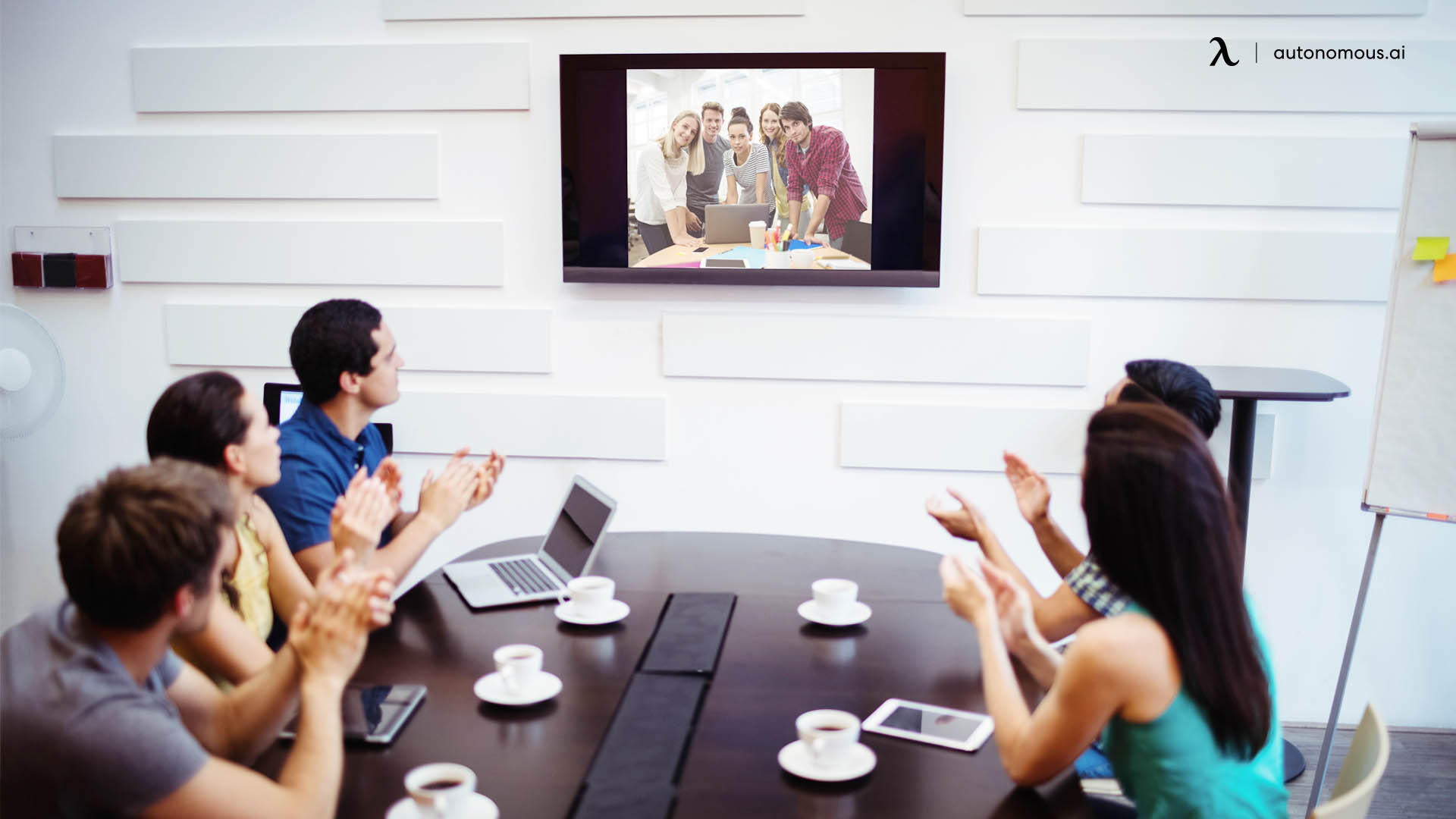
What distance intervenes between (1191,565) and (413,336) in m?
2.80

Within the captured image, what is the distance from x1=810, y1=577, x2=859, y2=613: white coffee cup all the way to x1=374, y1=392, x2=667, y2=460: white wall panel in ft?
5.16

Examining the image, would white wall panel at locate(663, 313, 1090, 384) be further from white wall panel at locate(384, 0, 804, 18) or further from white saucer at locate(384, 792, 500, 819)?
white saucer at locate(384, 792, 500, 819)

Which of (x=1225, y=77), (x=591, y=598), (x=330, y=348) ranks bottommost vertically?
(x=591, y=598)

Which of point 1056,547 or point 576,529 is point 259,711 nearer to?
point 576,529

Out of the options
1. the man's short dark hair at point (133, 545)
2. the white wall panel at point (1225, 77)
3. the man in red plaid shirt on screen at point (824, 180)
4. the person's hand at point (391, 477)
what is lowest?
the person's hand at point (391, 477)

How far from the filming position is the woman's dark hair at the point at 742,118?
11.4 ft

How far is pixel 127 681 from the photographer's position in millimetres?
1303

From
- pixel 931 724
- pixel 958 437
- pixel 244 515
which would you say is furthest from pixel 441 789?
pixel 958 437

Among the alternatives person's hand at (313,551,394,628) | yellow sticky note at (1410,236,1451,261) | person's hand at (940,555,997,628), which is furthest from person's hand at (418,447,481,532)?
yellow sticky note at (1410,236,1451,261)

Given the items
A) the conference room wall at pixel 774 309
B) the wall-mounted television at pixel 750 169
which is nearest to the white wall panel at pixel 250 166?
the conference room wall at pixel 774 309

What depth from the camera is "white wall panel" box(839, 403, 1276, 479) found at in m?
3.49

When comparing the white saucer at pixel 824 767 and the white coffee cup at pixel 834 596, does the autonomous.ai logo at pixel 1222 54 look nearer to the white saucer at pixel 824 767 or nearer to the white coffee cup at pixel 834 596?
the white coffee cup at pixel 834 596

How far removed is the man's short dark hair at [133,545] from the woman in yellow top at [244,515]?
30cm

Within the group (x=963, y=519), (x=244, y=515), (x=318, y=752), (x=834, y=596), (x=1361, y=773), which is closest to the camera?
(x=318, y=752)
